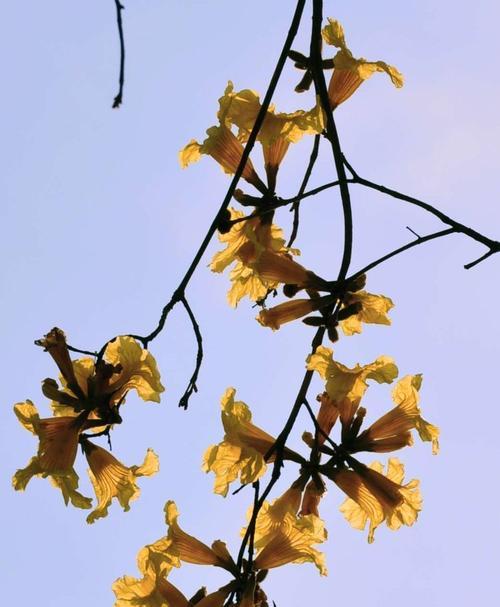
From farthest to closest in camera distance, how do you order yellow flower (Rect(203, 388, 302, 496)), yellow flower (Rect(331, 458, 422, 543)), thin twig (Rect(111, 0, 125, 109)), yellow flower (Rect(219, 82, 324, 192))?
yellow flower (Rect(331, 458, 422, 543))
yellow flower (Rect(219, 82, 324, 192))
yellow flower (Rect(203, 388, 302, 496))
thin twig (Rect(111, 0, 125, 109))

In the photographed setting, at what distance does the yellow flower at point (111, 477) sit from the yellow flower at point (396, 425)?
104 cm

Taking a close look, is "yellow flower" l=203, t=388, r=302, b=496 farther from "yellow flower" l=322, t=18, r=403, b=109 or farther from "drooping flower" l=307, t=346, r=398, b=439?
"yellow flower" l=322, t=18, r=403, b=109

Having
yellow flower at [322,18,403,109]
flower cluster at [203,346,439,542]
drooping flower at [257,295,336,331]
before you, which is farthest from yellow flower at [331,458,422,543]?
yellow flower at [322,18,403,109]

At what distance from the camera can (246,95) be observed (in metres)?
5.04

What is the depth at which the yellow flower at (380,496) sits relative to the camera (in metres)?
4.93

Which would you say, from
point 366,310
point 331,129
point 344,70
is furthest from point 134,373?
point 344,70

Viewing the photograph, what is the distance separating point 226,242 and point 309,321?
663 millimetres

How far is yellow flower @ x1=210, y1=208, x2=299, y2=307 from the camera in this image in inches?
202

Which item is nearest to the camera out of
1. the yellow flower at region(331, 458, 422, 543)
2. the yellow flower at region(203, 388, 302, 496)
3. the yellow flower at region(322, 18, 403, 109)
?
the yellow flower at region(203, 388, 302, 496)

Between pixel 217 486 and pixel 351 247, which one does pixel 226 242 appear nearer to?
pixel 351 247

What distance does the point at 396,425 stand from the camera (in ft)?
16.5

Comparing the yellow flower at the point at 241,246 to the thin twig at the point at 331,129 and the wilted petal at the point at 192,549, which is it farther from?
the wilted petal at the point at 192,549

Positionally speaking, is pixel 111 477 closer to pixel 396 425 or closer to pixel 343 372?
pixel 343 372

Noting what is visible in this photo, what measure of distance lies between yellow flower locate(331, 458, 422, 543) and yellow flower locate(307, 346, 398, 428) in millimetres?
575
